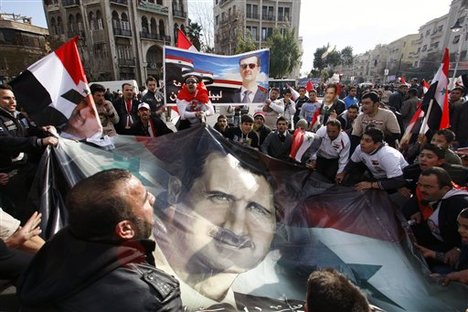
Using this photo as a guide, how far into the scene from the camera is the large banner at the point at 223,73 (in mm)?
5449

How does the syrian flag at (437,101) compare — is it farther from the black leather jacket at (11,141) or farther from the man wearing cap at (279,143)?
the black leather jacket at (11,141)

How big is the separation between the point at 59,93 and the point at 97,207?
2663 mm

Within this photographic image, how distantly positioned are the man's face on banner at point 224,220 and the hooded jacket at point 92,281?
43.3 inches

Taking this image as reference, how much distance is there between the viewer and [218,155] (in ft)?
9.14

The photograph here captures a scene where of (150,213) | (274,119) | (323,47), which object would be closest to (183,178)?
(150,213)

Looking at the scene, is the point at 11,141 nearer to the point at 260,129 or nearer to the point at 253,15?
the point at 260,129

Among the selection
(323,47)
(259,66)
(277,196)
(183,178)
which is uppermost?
(323,47)

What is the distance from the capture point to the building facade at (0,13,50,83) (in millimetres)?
25734

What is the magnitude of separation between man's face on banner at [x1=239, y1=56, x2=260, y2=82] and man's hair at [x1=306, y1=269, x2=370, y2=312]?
526 centimetres

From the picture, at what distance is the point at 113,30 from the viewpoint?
32.3 meters

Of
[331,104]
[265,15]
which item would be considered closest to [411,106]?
[331,104]

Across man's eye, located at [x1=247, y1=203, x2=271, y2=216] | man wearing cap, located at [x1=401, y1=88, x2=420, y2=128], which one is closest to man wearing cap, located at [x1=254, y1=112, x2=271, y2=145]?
man's eye, located at [x1=247, y1=203, x2=271, y2=216]

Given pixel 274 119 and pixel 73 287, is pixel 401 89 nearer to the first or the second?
pixel 274 119

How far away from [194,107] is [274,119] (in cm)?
276
